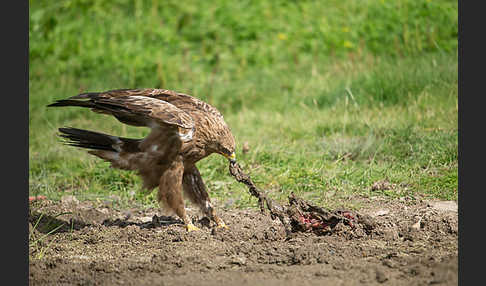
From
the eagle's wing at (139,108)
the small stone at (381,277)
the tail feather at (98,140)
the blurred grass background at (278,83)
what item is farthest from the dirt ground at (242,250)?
the eagle's wing at (139,108)

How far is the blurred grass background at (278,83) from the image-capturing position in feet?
18.9

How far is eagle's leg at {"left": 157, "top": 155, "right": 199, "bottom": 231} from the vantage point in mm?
4641

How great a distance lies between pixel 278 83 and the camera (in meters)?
8.95

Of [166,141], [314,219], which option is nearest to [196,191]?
[166,141]

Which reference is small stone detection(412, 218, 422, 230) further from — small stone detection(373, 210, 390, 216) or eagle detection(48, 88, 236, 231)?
eagle detection(48, 88, 236, 231)

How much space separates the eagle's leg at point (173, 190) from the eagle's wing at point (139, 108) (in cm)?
35

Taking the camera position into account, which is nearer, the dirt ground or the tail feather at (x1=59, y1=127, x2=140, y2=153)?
the dirt ground

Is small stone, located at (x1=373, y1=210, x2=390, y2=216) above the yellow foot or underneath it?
above

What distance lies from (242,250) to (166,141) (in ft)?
3.65

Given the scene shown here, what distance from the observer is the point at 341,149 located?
6102mm

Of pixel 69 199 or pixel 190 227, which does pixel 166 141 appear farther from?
pixel 69 199

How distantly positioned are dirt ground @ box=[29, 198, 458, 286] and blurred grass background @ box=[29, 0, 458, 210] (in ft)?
1.66

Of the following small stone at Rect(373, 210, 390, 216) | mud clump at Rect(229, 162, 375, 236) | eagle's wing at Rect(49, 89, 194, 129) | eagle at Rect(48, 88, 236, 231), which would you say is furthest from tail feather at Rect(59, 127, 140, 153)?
small stone at Rect(373, 210, 390, 216)

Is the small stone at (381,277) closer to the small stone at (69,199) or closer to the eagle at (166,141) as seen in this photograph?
the eagle at (166,141)
